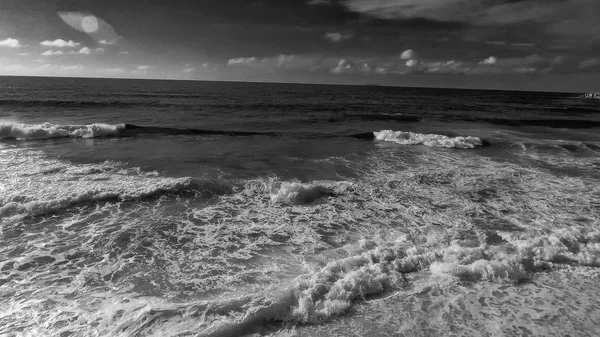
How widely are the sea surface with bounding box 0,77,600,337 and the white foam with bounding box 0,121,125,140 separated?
2.90 meters

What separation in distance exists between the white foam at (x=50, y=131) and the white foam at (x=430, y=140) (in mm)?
17531

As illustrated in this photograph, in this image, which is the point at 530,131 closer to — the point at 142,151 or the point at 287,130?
the point at 287,130

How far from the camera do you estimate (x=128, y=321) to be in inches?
187

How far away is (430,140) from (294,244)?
15095mm

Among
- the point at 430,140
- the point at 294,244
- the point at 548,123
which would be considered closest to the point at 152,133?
the point at 294,244

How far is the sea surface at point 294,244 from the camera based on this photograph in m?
4.91

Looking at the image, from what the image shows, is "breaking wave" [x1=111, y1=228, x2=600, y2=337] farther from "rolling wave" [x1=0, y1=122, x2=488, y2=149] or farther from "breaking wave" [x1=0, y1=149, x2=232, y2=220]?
"rolling wave" [x1=0, y1=122, x2=488, y2=149]

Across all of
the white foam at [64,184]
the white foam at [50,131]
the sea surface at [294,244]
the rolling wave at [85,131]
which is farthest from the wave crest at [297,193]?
the white foam at [50,131]

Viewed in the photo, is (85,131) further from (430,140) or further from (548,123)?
(548,123)

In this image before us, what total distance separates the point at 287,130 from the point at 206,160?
9.52 m

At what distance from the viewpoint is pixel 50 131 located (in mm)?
18562

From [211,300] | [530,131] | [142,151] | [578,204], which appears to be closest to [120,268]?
[211,300]

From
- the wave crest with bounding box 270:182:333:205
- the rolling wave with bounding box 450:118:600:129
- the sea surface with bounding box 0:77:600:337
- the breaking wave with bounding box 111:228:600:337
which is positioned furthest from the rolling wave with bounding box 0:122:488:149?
the rolling wave with bounding box 450:118:600:129

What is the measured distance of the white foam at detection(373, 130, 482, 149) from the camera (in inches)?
733
